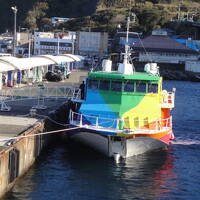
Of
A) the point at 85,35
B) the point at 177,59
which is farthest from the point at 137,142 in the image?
the point at 85,35

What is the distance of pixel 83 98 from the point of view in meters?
39.8

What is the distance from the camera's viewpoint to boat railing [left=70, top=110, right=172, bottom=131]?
35.0 metres

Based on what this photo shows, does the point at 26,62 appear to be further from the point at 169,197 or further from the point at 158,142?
the point at 169,197

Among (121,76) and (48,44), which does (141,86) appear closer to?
(121,76)

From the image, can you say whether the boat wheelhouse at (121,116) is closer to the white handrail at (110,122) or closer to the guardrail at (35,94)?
the white handrail at (110,122)

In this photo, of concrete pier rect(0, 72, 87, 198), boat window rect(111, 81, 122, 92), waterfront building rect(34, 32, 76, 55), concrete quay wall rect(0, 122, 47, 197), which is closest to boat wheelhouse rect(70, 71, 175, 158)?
boat window rect(111, 81, 122, 92)

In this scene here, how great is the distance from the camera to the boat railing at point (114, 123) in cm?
3497

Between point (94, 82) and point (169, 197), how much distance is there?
11354 millimetres

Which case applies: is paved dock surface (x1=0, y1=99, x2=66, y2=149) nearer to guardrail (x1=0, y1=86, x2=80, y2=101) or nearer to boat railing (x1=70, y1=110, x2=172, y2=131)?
guardrail (x1=0, y1=86, x2=80, y2=101)

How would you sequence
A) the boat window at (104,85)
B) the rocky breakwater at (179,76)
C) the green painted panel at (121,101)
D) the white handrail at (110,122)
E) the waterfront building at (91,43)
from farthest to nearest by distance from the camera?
the waterfront building at (91,43), the rocky breakwater at (179,76), the boat window at (104,85), the green painted panel at (121,101), the white handrail at (110,122)

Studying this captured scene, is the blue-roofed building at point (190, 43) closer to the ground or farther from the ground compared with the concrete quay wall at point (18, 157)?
farther from the ground

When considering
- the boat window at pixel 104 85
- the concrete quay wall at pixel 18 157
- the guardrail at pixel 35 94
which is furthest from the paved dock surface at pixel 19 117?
the boat window at pixel 104 85

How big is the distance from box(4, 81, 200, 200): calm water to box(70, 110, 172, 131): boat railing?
7.25 ft

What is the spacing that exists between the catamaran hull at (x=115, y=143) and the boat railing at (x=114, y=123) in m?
0.62
